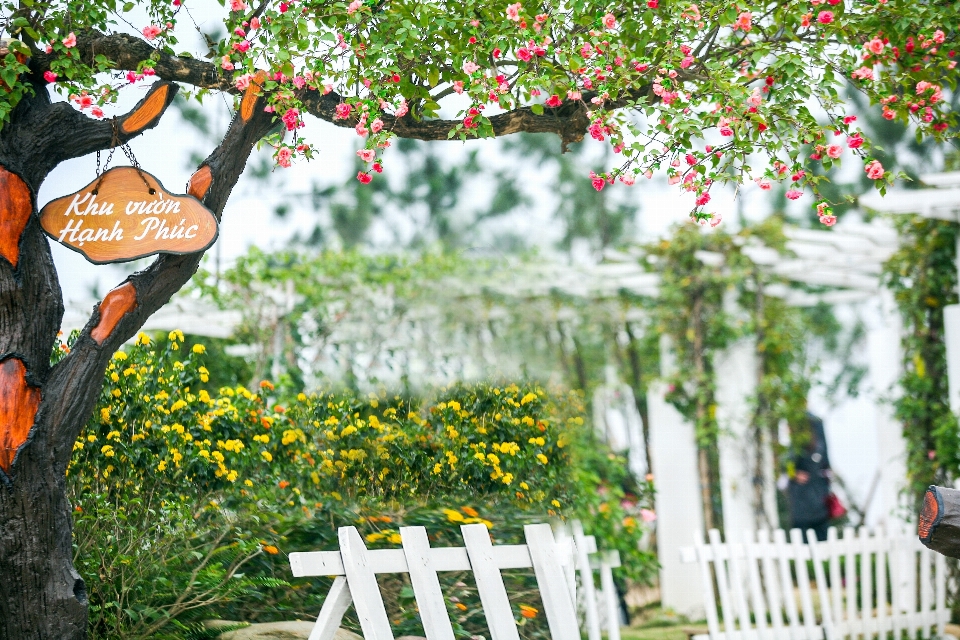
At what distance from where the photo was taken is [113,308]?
346 cm

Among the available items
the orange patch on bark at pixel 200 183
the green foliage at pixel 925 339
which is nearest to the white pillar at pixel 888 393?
the green foliage at pixel 925 339

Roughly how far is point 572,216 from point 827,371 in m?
4.37

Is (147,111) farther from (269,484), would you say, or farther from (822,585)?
(822,585)

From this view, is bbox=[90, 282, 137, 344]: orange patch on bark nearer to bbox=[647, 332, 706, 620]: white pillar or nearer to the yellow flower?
the yellow flower

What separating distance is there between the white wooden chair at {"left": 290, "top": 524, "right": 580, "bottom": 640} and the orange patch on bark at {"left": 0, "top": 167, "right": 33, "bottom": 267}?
1578 millimetres

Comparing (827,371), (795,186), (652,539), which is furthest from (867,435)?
(795,186)

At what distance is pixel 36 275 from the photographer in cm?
348

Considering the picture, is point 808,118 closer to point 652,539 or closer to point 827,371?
point 652,539

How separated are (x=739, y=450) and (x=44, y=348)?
524cm

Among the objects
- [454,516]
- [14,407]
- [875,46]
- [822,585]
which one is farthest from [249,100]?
[822,585]

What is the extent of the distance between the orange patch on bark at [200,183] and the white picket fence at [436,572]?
141cm

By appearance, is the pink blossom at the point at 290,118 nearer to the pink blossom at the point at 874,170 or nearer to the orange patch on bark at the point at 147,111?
the orange patch on bark at the point at 147,111

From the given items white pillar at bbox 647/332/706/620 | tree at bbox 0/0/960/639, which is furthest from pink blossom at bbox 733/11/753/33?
white pillar at bbox 647/332/706/620

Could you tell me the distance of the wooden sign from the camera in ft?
11.4
